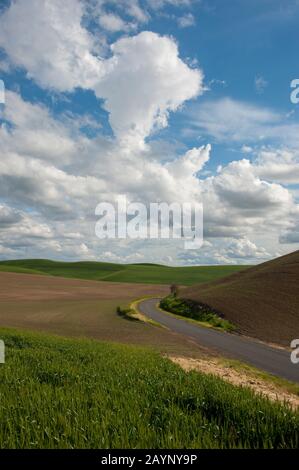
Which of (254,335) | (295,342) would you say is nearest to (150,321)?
(254,335)

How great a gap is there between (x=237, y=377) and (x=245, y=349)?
12429 mm

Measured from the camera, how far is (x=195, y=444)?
8141 mm

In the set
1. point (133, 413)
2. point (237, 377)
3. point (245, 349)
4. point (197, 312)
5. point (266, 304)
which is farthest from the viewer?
point (197, 312)

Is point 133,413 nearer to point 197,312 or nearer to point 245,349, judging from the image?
point 245,349

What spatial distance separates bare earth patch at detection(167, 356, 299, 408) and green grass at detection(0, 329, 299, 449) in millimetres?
4266

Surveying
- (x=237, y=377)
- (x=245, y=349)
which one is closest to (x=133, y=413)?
(x=237, y=377)

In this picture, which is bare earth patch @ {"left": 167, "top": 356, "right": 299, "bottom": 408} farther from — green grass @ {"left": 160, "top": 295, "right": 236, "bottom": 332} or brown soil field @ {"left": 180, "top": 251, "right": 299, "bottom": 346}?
green grass @ {"left": 160, "top": 295, "right": 236, "bottom": 332}

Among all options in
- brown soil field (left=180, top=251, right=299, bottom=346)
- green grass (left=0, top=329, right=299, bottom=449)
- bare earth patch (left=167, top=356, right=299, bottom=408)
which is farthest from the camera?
brown soil field (left=180, top=251, right=299, bottom=346)

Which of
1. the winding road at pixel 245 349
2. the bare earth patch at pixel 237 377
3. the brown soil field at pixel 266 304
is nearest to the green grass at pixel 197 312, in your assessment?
the brown soil field at pixel 266 304

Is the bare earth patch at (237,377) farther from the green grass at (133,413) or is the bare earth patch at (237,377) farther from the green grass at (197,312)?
the green grass at (197,312)

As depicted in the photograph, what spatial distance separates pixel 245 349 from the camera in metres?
33.4

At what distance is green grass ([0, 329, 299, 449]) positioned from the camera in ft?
28.1

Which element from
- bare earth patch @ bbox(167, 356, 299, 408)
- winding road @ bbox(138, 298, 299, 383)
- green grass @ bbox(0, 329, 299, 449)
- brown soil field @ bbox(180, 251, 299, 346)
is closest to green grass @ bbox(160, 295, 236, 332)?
brown soil field @ bbox(180, 251, 299, 346)

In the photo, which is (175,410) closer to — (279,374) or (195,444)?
(195,444)
